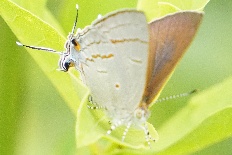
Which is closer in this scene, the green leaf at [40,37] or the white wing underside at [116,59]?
the green leaf at [40,37]

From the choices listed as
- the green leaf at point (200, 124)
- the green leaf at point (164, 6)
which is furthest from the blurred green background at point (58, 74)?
the green leaf at point (164, 6)

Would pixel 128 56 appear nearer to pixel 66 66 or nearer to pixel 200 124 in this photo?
pixel 66 66

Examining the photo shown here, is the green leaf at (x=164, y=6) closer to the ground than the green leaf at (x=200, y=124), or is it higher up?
higher up

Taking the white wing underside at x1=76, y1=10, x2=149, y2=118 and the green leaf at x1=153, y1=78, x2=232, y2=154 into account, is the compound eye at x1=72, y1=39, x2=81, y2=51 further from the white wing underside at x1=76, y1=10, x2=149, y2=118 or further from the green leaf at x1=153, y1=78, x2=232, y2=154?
the green leaf at x1=153, y1=78, x2=232, y2=154

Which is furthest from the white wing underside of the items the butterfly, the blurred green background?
the blurred green background

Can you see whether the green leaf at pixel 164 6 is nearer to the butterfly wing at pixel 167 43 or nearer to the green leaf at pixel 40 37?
the butterfly wing at pixel 167 43

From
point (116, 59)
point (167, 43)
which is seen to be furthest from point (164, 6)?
point (116, 59)
